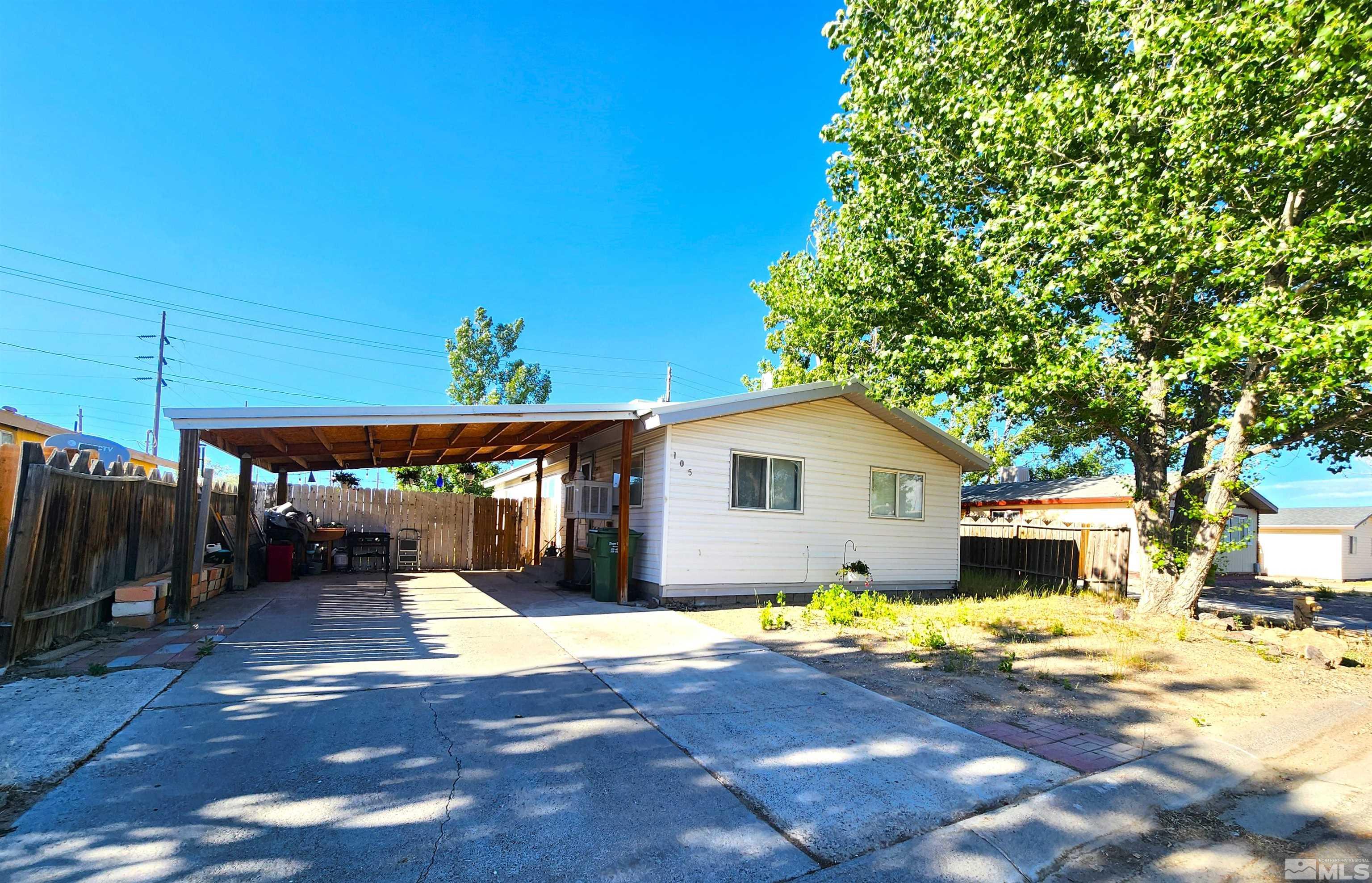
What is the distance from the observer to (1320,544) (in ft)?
81.3

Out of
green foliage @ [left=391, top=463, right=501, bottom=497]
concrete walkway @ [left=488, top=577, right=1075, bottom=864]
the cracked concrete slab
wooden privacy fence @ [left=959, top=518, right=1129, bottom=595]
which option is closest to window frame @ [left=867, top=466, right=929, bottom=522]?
wooden privacy fence @ [left=959, top=518, right=1129, bottom=595]

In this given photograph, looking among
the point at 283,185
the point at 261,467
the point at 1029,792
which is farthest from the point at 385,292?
the point at 1029,792

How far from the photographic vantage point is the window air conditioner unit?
470 inches

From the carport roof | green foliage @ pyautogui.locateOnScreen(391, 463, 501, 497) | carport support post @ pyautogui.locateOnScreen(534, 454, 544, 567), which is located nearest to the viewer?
the carport roof

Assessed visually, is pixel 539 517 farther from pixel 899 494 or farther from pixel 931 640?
pixel 931 640

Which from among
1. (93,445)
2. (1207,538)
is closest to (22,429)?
(93,445)

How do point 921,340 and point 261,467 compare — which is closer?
point 921,340

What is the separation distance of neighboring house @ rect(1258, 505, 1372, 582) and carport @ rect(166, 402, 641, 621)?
28.6 meters

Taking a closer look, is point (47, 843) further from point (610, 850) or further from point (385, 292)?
point (385, 292)

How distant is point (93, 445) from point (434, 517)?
692cm

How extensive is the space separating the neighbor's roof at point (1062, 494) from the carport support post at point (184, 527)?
20.9 meters

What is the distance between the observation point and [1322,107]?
6.78 meters

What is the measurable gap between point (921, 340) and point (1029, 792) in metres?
8.27

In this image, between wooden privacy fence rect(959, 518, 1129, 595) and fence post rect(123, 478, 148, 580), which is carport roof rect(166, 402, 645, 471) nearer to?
fence post rect(123, 478, 148, 580)
